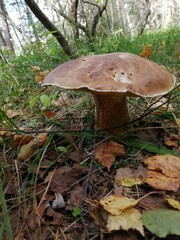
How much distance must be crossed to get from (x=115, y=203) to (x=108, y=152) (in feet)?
1.32

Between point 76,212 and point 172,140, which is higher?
point 76,212

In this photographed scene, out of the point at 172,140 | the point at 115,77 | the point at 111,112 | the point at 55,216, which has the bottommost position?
the point at 172,140

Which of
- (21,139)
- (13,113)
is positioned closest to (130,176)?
(21,139)

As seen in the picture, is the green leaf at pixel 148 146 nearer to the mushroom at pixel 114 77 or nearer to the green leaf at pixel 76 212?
the mushroom at pixel 114 77

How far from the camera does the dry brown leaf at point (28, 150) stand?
143 centimetres

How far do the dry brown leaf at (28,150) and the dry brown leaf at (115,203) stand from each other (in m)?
0.58

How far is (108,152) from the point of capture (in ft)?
4.54

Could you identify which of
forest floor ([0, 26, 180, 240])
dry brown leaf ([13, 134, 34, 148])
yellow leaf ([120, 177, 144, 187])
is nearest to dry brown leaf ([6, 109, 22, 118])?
forest floor ([0, 26, 180, 240])

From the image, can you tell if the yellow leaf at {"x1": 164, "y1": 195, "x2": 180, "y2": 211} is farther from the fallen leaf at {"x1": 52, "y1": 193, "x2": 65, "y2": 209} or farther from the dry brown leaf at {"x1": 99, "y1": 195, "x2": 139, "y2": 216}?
the fallen leaf at {"x1": 52, "y1": 193, "x2": 65, "y2": 209}

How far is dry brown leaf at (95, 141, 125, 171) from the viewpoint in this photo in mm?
1328

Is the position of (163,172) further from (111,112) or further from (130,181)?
(111,112)

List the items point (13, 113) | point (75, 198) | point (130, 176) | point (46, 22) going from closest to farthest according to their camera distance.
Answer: point (75, 198) → point (130, 176) → point (13, 113) → point (46, 22)

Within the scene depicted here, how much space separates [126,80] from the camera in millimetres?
1174

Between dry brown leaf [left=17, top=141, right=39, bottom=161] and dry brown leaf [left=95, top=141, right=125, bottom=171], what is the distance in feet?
1.21
